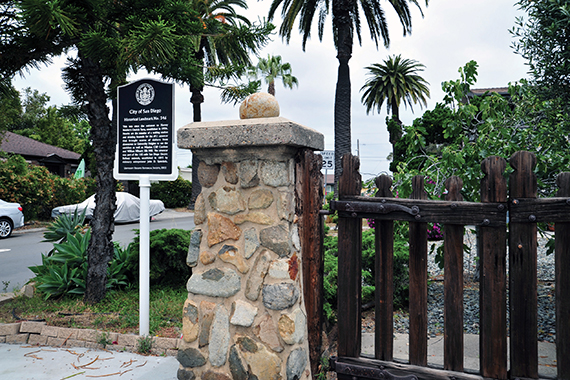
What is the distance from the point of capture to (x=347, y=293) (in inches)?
96.9

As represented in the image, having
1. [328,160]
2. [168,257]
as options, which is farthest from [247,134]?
[328,160]

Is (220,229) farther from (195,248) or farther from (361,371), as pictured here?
(361,371)

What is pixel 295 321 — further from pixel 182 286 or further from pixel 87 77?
pixel 87 77

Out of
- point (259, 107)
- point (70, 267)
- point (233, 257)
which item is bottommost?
point (70, 267)

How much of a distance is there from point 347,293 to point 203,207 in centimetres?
111

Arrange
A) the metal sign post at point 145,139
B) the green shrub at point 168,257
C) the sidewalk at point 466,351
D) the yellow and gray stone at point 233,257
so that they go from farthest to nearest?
the green shrub at point 168,257, the metal sign post at point 145,139, the sidewalk at point 466,351, the yellow and gray stone at point 233,257

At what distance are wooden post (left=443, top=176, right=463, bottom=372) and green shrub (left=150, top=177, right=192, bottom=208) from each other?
22.7 meters

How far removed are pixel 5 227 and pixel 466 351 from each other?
47.2ft

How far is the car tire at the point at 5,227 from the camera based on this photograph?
41.2 feet

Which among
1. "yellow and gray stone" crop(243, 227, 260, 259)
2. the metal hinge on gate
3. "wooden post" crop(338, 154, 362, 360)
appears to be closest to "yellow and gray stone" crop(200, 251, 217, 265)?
"yellow and gray stone" crop(243, 227, 260, 259)

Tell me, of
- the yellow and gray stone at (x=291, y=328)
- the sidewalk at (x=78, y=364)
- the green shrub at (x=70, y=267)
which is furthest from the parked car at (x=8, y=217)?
the yellow and gray stone at (x=291, y=328)

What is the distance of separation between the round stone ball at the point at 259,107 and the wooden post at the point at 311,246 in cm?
35

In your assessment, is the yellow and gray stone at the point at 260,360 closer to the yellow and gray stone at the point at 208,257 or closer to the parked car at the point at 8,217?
the yellow and gray stone at the point at 208,257

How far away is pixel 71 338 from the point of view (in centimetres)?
381
